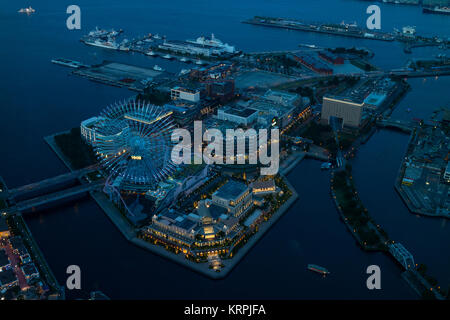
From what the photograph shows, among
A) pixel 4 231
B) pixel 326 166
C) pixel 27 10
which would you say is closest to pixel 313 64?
pixel 326 166

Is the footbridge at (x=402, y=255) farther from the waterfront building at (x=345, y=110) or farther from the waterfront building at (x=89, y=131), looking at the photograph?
the waterfront building at (x=89, y=131)

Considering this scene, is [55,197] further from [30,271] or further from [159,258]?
[159,258]

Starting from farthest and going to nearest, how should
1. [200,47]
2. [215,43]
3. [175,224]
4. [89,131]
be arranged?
[215,43] < [200,47] < [89,131] < [175,224]

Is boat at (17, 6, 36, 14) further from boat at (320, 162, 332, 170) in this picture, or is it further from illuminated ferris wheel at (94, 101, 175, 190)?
boat at (320, 162, 332, 170)

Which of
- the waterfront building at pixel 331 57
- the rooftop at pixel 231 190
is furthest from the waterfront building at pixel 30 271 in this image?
the waterfront building at pixel 331 57

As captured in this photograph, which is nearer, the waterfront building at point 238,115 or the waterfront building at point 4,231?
the waterfront building at point 4,231

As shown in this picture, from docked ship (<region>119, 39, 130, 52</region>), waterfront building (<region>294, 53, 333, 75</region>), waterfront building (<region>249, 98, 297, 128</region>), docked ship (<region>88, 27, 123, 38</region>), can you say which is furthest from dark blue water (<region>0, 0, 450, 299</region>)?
waterfront building (<region>294, 53, 333, 75</region>)

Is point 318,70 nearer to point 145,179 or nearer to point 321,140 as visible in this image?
point 321,140
